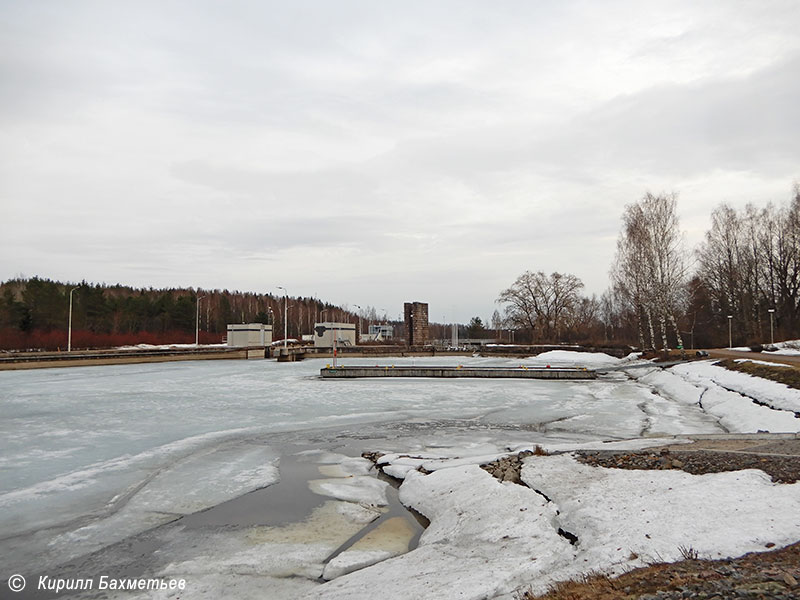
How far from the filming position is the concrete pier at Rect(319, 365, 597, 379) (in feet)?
98.2

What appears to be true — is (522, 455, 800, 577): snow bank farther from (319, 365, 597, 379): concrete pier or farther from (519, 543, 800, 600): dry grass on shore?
(319, 365, 597, 379): concrete pier

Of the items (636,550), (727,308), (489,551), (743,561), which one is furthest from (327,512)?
(727,308)

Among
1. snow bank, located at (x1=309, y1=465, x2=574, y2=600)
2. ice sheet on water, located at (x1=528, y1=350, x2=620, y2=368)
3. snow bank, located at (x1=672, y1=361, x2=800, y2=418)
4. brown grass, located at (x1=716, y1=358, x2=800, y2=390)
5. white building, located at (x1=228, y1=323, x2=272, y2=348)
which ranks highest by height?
white building, located at (x1=228, y1=323, x2=272, y2=348)

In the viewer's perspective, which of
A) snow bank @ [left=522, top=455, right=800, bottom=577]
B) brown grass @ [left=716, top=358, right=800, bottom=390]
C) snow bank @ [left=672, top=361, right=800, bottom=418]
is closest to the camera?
snow bank @ [left=522, top=455, right=800, bottom=577]

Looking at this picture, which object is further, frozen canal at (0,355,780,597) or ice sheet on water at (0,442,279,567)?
frozen canal at (0,355,780,597)

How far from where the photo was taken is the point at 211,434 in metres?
13.0

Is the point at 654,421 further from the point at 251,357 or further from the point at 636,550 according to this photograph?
the point at 251,357

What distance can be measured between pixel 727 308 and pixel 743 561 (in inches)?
2256

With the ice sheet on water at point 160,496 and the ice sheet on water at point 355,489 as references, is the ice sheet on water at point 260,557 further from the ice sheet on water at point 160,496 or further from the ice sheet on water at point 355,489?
the ice sheet on water at point 160,496

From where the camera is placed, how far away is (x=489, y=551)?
5.48 meters

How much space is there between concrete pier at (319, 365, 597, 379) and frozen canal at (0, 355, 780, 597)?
380 cm

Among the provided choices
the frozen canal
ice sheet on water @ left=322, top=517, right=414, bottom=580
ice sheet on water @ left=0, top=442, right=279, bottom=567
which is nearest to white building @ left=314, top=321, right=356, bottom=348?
the frozen canal

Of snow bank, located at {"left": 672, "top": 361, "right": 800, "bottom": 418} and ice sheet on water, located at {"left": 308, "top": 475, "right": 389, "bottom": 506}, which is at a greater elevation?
snow bank, located at {"left": 672, "top": 361, "right": 800, "bottom": 418}

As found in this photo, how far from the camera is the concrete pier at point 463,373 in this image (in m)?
29.9
